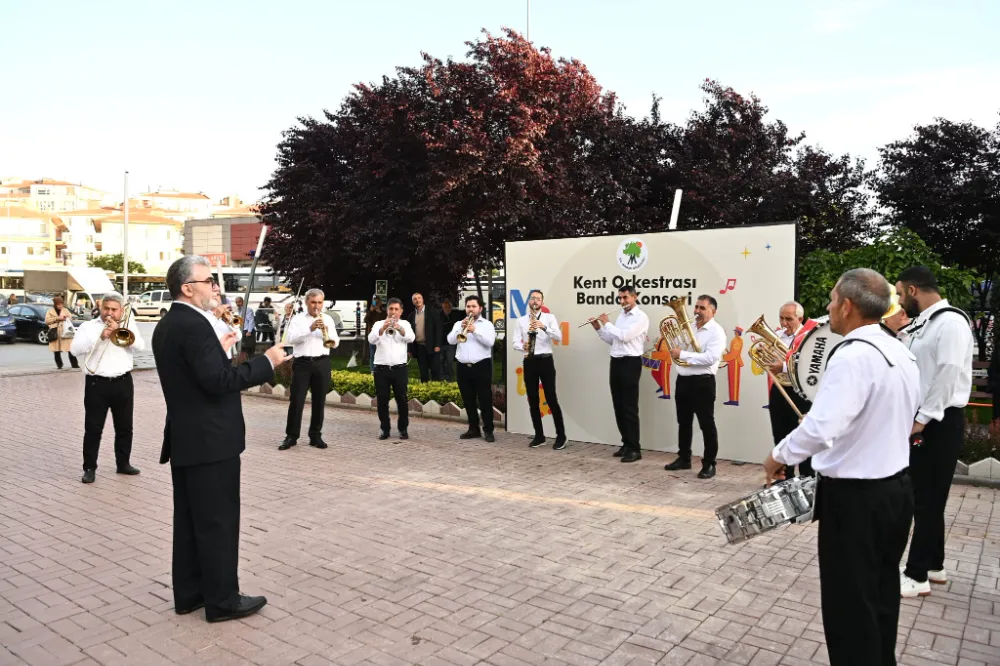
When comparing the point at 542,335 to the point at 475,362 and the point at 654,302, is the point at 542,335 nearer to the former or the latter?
the point at 475,362

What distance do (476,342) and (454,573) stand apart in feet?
17.0

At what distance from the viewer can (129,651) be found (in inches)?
171

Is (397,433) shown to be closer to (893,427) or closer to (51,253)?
(893,427)

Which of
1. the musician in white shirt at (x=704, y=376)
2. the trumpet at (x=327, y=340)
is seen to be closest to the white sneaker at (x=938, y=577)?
the musician in white shirt at (x=704, y=376)

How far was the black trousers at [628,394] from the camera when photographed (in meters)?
9.30

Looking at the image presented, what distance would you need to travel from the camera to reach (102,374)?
330 inches

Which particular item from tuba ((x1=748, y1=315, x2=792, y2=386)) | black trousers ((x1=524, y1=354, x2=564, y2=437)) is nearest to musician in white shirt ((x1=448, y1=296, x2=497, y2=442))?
black trousers ((x1=524, y1=354, x2=564, y2=437))

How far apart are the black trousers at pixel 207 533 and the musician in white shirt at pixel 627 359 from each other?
5.32m

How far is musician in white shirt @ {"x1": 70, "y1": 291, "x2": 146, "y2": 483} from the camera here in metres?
8.34

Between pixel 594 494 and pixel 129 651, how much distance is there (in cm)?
448

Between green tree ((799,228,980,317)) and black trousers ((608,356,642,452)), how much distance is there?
4.69 metres

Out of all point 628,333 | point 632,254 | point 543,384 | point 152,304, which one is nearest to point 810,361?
point 628,333

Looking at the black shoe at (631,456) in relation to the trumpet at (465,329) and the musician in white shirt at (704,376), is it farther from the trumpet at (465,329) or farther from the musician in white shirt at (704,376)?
the trumpet at (465,329)

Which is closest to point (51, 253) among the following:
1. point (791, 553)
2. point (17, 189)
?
point (17, 189)
